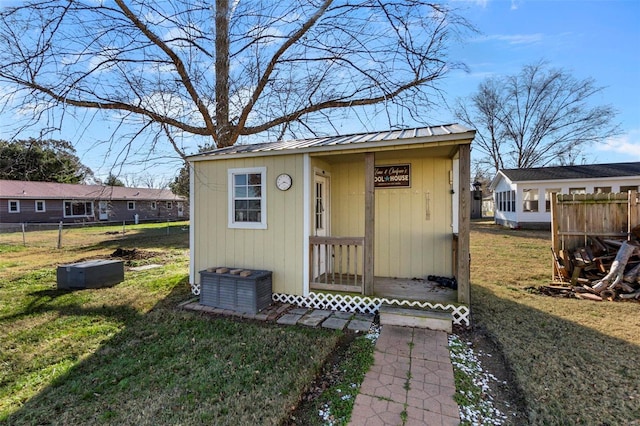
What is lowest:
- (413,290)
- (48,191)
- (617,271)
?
(413,290)

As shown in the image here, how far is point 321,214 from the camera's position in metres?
5.59

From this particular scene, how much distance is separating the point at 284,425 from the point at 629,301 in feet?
20.0

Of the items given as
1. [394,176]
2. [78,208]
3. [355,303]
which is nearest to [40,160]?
[355,303]

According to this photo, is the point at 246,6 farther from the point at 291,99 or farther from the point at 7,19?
the point at 7,19

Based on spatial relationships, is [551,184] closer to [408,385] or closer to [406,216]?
[406,216]

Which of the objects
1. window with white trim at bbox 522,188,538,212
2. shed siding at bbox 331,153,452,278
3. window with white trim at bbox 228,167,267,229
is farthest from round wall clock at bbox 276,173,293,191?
window with white trim at bbox 522,188,538,212

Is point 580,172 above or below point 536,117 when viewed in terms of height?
below

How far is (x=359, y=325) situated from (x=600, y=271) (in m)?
5.20

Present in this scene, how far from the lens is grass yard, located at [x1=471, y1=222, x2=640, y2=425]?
239 cm

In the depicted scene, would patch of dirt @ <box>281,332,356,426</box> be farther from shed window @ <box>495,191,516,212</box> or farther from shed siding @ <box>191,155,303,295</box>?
shed window @ <box>495,191,516,212</box>

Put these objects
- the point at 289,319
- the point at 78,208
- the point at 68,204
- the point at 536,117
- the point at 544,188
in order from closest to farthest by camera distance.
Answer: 1. the point at 289,319
2. the point at 544,188
3. the point at 68,204
4. the point at 536,117
5. the point at 78,208

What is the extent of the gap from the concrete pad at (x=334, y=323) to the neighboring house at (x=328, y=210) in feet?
1.43

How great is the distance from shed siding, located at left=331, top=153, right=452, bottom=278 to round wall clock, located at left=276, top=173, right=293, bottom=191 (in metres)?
1.46

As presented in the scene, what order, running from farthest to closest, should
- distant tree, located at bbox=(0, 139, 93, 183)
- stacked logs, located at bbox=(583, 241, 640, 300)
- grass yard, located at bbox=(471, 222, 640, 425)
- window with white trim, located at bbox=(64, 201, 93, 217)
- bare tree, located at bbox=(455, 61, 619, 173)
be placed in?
window with white trim, located at bbox=(64, 201, 93, 217), bare tree, located at bbox=(455, 61, 619, 173), distant tree, located at bbox=(0, 139, 93, 183), stacked logs, located at bbox=(583, 241, 640, 300), grass yard, located at bbox=(471, 222, 640, 425)
